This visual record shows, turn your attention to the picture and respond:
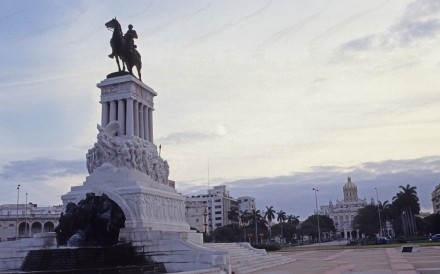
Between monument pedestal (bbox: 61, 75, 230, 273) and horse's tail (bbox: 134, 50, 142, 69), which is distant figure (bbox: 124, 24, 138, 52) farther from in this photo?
monument pedestal (bbox: 61, 75, 230, 273)

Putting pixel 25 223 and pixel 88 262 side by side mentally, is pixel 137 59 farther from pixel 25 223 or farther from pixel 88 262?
pixel 25 223

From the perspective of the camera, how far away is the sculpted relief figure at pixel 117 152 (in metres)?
32.6

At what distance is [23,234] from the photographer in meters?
97.9

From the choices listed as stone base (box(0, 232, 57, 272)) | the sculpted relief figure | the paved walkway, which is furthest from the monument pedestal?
the paved walkway

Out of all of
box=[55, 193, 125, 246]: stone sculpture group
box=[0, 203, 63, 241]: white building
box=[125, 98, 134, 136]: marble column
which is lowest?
box=[55, 193, 125, 246]: stone sculpture group

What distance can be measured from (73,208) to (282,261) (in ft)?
52.3

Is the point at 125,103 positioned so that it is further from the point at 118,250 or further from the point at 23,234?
the point at 23,234

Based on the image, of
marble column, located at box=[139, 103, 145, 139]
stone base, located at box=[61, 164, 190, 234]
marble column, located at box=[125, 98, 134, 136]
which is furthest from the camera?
marble column, located at box=[139, 103, 145, 139]

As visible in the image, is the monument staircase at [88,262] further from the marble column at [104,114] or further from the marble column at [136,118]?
the marble column at [104,114]

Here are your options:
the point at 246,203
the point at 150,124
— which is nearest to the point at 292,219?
the point at 246,203

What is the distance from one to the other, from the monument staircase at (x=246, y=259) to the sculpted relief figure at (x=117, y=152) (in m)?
7.16

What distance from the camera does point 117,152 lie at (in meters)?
32.8

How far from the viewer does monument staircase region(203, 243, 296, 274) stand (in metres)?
27.9

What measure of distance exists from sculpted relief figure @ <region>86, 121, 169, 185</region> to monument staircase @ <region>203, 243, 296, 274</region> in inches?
282
